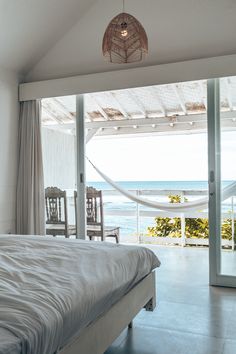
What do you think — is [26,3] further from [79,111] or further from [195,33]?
[195,33]

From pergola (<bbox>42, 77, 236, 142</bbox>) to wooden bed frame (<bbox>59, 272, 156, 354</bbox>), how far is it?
2095 millimetres

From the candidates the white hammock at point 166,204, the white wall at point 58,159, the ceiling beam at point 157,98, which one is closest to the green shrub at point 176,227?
the white hammock at point 166,204

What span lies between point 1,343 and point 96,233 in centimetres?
305

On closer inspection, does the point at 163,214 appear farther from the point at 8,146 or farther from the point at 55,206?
the point at 8,146

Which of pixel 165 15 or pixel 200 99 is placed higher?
pixel 165 15

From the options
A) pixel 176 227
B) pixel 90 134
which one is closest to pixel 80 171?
pixel 90 134

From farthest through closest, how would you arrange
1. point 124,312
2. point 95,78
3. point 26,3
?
point 95,78 < point 26,3 < point 124,312

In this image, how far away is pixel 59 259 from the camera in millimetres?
1844

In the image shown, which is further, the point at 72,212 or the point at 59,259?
the point at 72,212

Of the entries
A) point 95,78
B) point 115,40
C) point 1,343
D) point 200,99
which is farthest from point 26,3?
point 1,343

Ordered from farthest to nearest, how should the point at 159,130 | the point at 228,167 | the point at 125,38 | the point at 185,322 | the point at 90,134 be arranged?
the point at 159,130
the point at 90,134
the point at 228,167
the point at 185,322
the point at 125,38

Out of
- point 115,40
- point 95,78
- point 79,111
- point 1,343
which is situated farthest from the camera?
point 79,111

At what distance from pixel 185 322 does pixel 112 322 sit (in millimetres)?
881

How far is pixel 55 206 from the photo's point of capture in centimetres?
402
